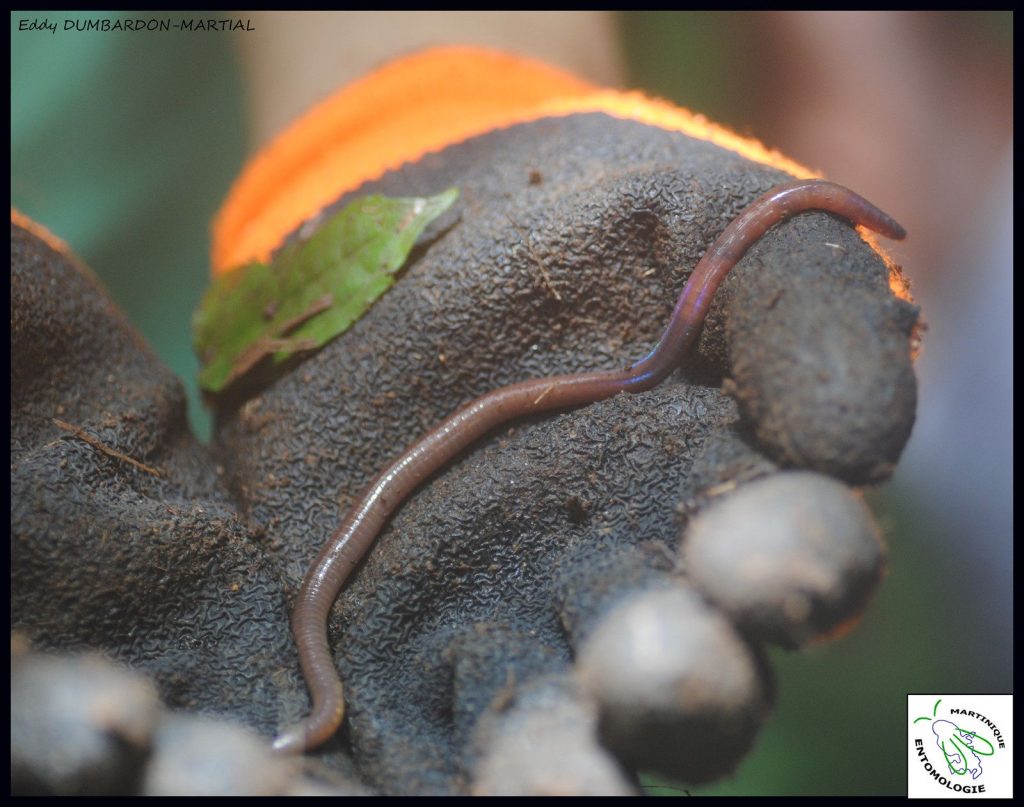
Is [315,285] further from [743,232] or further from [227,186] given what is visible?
[227,186]

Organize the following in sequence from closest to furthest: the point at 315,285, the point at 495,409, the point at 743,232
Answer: the point at 743,232 < the point at 495,409 < the point at 315,285

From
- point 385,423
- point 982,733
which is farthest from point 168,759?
point 982,733

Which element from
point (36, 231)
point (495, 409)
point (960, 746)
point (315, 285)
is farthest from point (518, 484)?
point (36, 231)

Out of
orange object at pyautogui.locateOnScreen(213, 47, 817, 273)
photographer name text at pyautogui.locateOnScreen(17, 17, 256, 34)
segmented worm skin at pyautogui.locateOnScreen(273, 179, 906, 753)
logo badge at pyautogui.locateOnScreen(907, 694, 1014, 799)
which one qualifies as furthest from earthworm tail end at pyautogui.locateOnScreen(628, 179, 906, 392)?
photographer name text at pyautogui.locateOnScreen(17, 17, 256, 34)

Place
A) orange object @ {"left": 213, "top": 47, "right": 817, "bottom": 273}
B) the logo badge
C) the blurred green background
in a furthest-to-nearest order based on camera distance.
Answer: the blurred green background < orange object @ {"left": 213, "top": 47, "right": 817, "bottom": 273} < the logo badge

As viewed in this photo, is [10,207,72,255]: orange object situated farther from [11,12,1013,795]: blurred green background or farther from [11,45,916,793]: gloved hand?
[11,12,1013,795]: blurred green background

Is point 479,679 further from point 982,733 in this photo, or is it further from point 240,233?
point 240,233

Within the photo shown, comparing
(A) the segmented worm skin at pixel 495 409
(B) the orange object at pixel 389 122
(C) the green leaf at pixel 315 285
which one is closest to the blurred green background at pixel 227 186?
(B) the orange object at pixel 389 122
